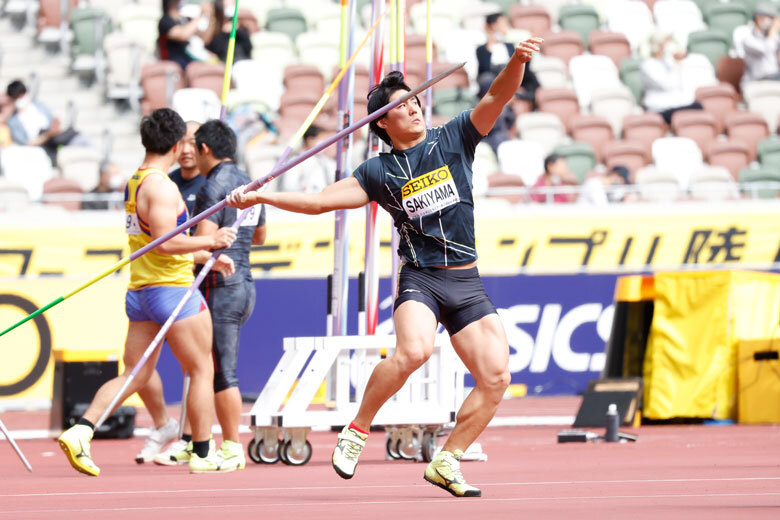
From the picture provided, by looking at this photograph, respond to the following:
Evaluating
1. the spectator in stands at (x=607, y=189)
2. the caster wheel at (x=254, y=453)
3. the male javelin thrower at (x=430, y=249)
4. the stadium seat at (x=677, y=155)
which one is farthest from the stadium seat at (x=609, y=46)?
the male javelin thrower at (x=430, y=249)

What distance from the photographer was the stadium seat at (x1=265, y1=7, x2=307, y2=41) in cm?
1933

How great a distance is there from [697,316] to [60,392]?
5.42 metres

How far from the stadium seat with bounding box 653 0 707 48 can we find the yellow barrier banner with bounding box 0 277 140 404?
10.2 metres

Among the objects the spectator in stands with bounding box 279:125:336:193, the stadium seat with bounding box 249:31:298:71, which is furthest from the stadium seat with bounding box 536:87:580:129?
the spectator in stands with bounding box 279:125:336:193

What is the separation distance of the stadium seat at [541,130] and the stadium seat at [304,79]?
2565 millimetres

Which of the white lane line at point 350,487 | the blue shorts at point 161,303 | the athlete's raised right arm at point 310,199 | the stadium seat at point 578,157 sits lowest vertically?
the white lane line at point 350,487

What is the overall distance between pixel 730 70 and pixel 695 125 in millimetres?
2144

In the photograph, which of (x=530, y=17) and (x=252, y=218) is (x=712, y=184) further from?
(x=252, y=218)

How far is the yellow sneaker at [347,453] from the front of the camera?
6.55m

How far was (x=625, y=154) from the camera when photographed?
17.1m

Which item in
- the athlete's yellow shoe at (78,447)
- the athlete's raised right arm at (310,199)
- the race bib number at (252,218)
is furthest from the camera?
the race bib number at (252,218)

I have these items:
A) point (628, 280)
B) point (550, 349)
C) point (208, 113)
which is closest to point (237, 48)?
point (208, 113)

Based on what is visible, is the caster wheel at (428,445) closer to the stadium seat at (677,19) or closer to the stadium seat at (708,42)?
the stadium seat at (708,42)

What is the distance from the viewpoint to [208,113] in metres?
15.9
